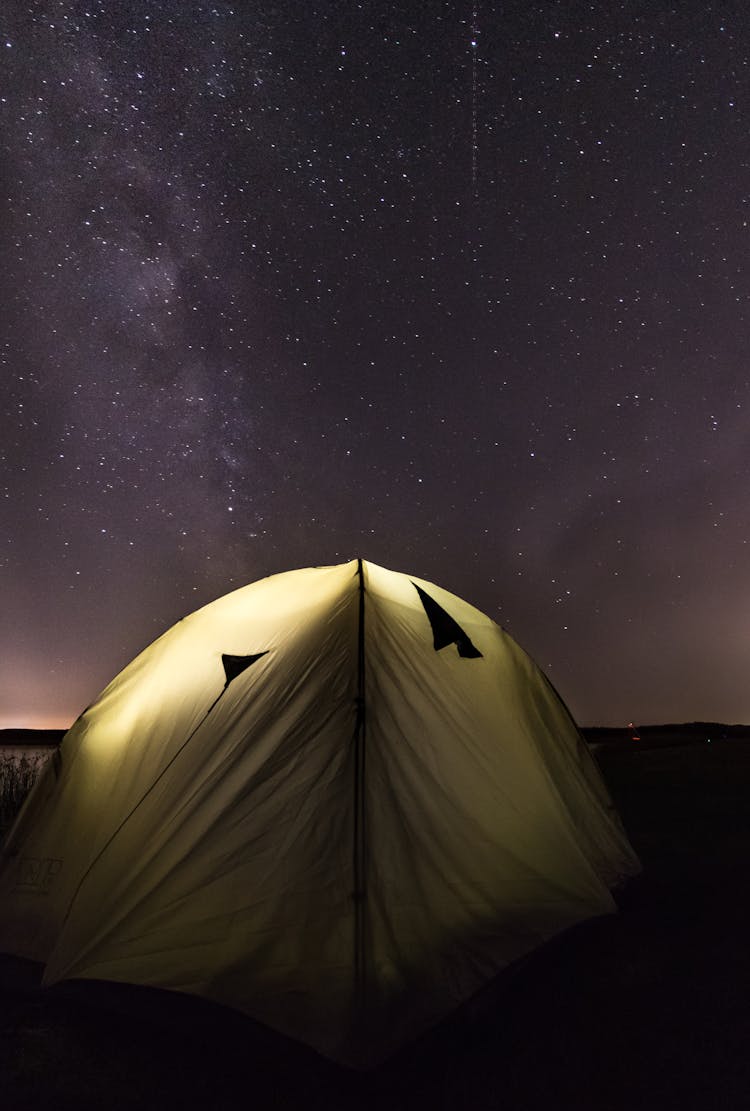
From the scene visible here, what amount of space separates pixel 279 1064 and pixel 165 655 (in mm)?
2859

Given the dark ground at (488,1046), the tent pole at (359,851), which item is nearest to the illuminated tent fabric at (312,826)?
the tent pole at (359,851)

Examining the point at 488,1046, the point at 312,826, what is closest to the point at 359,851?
the point at 312,826

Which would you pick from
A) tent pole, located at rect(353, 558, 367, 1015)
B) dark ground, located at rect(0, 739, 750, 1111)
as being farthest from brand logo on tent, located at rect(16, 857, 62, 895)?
tent pole, located at rect(353, 558, 367, 1015)

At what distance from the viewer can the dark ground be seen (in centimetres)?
264

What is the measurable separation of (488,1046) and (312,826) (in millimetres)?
1224

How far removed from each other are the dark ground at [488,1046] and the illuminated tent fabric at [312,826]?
19 centimetres

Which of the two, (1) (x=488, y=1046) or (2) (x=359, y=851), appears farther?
(2) (x=359, y=851)

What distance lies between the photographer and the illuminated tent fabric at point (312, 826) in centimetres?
316

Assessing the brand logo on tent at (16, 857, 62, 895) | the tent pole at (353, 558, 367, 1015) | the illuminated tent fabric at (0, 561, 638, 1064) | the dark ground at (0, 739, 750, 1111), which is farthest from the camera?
the brand logo on tent at (16, 857, 62, 895)

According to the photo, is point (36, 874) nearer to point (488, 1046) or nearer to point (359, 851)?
point (359, 851)

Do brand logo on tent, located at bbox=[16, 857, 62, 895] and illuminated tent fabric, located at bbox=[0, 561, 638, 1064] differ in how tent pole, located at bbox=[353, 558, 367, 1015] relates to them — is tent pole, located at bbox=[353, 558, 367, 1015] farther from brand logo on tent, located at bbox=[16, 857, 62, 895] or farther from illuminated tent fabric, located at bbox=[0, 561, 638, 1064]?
brand logo on tent, located at bbox=[16, 857, 62, 895]

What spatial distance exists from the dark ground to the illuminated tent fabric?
0.62 feet

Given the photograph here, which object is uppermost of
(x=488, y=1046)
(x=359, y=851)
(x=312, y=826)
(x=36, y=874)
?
(x=312, y=826)

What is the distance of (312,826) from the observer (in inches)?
137
